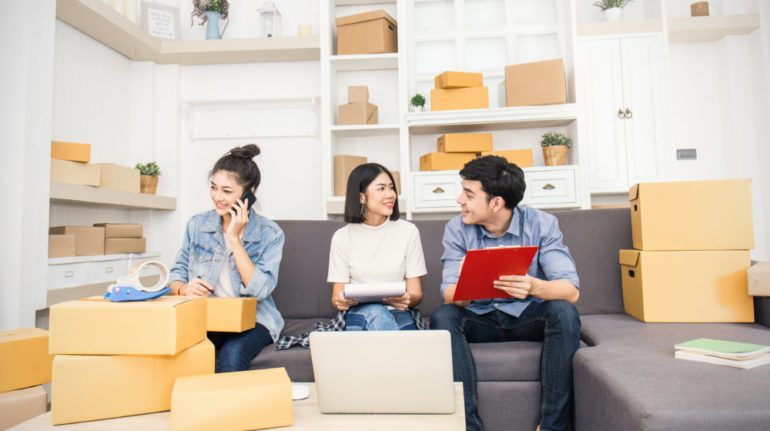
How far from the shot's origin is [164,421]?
1021 mm

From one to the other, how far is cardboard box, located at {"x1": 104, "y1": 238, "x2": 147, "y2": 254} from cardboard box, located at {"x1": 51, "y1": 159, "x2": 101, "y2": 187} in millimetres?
394

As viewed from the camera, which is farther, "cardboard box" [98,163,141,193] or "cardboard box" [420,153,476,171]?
"cardboard box" [420,153,476,171]

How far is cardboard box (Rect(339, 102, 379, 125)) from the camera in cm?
326

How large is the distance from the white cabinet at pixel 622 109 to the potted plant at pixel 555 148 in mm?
251

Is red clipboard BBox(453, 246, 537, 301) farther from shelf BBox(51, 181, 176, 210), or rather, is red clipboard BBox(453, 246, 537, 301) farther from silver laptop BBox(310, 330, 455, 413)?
shelf BBox(51, 181, 176, 210)

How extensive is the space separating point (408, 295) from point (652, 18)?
117 inches

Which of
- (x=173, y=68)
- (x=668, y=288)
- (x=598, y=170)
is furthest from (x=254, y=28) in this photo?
(x=668, y=288)

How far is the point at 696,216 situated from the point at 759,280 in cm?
29

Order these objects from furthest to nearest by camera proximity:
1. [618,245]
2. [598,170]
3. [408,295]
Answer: [598,170]
[618,245]
[408,295]

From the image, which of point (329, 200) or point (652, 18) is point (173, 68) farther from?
point (652, 18)

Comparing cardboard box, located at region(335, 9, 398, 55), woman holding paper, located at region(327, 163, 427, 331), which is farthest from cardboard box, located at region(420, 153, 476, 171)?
woman holding paper, located at region(327, 163, 427, 331)

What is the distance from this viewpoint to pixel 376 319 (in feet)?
5.30

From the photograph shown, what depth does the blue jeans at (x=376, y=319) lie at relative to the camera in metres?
1.61

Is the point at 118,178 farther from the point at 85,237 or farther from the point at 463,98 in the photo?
the point at 463,98
